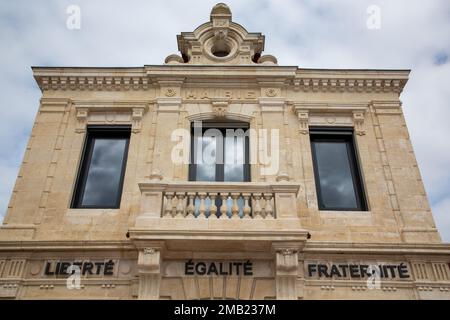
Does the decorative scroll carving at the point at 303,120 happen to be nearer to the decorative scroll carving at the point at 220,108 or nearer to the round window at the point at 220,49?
the decorative scroll carving at the point at 220,108

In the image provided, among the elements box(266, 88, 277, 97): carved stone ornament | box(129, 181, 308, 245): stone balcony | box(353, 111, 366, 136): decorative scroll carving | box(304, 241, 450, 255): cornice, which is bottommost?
box(304, 241, 450, 255): cornice

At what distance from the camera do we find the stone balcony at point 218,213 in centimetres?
708

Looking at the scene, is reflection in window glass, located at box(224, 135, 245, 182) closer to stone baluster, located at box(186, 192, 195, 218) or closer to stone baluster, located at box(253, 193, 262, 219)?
stone baluster, located at box(253, 193, 262, 219)

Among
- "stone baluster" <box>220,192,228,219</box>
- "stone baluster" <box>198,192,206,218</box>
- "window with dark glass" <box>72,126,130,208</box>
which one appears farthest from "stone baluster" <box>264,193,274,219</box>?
"window with dark glass" <box>72,126,130,208</box>

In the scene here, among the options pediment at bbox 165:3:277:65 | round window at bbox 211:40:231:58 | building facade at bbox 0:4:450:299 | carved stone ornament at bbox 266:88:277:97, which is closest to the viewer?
building facade at bbox 0:4:450:299

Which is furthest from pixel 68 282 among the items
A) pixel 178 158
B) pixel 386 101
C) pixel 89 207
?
pixel 386 101

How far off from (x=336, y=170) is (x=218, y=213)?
322 cm

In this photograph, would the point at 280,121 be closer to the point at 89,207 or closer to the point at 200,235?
the point at 200,235

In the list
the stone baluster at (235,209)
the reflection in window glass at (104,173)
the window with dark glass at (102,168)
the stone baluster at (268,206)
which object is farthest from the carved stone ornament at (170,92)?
the stone baluster at (268,206)

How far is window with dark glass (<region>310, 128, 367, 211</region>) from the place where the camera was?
340 inches

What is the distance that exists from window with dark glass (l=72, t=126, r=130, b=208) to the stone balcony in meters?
1.51

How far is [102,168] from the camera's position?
30.2 ft

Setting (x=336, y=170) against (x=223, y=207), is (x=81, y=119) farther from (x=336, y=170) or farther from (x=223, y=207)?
(x=336, y=170)

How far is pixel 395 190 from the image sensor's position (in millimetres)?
8492
